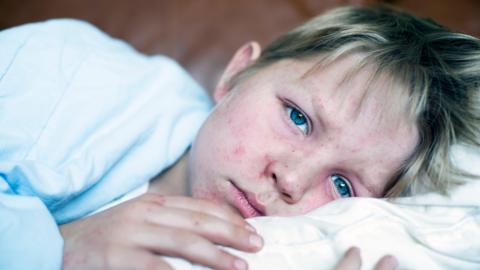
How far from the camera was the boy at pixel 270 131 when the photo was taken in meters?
0.70

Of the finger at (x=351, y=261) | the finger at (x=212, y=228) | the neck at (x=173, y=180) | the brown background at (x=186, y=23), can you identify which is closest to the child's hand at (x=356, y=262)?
the finger at (x=351, y=261)

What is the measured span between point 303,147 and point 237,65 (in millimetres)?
343

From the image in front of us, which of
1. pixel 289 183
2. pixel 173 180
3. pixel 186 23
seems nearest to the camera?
pixel 289 183

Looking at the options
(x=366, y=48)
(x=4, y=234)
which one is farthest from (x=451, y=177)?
(x=4, y=234)

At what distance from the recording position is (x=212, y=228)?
556mm

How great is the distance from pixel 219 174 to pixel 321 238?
0.21m

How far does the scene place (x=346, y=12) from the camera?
958mm

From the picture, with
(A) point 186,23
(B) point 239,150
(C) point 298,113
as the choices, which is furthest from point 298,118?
(A) point 186,23

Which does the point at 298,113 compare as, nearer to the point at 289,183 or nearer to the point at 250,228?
the point at 289,183

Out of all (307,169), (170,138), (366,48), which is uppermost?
(366,48)

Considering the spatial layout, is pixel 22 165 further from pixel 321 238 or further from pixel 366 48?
pixel 366 48

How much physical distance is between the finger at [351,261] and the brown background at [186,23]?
74 cm

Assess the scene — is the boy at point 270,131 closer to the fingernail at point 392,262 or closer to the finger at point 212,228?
the finger at point 212,228

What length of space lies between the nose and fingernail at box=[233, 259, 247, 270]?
0.17m
